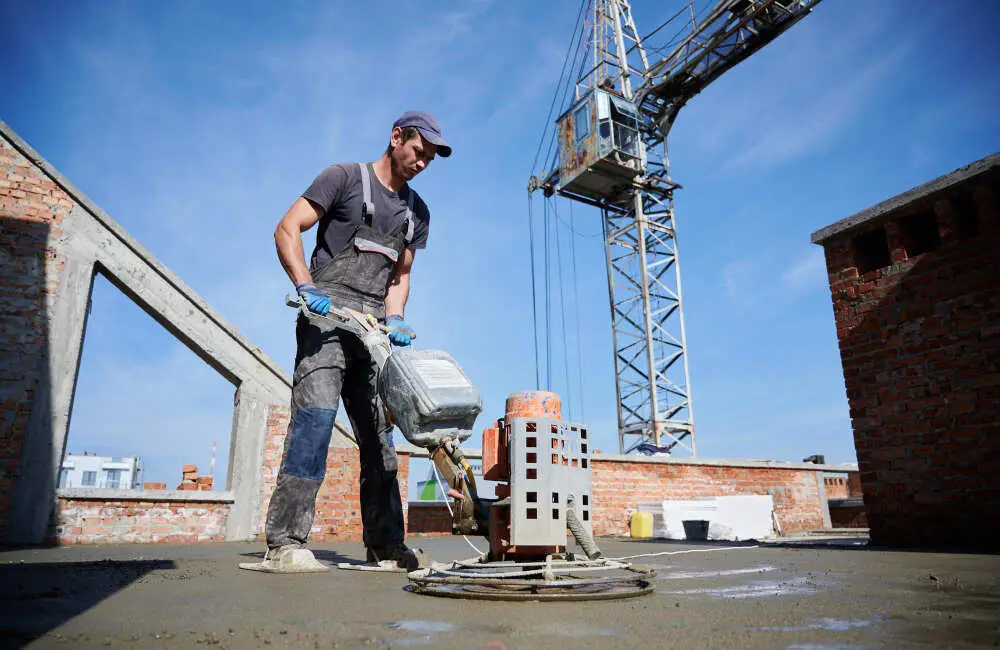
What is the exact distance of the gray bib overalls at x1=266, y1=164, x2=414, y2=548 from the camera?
117 inches

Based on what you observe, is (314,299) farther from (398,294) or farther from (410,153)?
(410,153)

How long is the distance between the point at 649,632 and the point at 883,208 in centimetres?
537

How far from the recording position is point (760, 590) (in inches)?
91.1

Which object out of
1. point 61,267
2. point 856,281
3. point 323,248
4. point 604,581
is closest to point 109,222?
point 61,267

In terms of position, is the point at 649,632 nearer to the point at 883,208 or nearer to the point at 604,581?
the point at 604,581

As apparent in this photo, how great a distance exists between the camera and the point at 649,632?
1500mm

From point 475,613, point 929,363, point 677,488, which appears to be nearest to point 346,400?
point 475,613

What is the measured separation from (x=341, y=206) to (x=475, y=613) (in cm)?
221

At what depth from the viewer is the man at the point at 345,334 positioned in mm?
2975

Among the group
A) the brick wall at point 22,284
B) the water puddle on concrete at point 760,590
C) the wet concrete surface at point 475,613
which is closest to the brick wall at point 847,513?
the wet concrete surface at point 475,613

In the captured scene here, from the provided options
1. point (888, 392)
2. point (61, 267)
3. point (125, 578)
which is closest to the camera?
point (125, 578)

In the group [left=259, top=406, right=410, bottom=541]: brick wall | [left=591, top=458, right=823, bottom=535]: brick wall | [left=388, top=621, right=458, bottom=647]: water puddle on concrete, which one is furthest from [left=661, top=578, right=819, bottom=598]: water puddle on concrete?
[left=591, top=458, right=823, bottom=535]: brick wall

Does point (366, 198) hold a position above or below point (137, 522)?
above

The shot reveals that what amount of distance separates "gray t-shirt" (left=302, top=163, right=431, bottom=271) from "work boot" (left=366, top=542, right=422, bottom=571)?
160 cm
